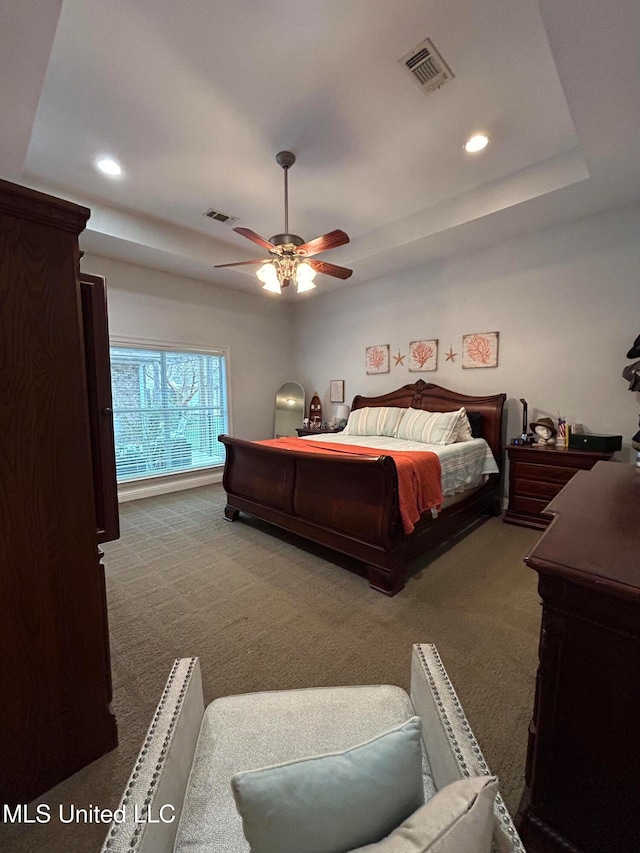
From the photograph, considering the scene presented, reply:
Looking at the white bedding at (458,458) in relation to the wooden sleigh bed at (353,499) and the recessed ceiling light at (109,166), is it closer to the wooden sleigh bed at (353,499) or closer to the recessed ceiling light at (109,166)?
the wooden sleigh bed at (353,499)

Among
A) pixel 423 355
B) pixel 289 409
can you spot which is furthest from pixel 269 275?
pixel 289 409

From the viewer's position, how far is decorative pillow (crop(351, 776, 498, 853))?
45 cm

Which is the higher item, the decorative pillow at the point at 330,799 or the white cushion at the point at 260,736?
the decorative pillow at the point at 330,799

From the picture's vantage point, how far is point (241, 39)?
1815 mm

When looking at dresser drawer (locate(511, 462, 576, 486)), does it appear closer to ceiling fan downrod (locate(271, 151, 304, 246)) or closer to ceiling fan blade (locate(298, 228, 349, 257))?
ceiling fan blade (locate(298, 228, 349, 257))

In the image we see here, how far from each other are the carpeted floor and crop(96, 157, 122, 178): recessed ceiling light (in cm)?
308

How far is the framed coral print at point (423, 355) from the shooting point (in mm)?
4348

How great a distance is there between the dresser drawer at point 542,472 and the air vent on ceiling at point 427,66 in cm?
295

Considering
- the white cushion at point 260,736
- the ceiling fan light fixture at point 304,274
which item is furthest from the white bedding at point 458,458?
the white cushion at point 260,736

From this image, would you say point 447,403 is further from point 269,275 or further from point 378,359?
point 269,275

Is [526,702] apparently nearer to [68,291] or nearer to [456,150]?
[68,291]

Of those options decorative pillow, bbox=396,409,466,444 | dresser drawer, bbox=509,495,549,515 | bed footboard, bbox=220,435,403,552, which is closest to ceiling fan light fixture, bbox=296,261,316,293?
bed footboard, bbox=220,435,403,552

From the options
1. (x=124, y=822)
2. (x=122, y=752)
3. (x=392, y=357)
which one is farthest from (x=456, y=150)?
(x=122, y=752)

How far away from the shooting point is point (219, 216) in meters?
3.59
